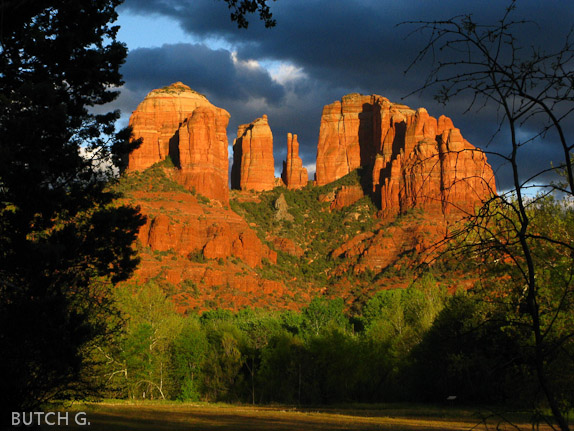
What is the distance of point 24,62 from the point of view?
20.6 metres

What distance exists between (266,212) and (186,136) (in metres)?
32.6

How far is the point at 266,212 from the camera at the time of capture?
182 metres

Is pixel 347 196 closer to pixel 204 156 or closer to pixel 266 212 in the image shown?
pixel 266 212

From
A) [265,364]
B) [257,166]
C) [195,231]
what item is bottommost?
[265,364]

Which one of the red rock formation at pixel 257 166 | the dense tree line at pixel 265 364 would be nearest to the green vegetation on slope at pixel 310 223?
the red rock formation at pixel 257 166

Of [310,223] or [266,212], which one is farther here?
[266,212]

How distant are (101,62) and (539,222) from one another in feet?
70.4

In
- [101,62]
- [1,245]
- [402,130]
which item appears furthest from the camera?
[402,130]

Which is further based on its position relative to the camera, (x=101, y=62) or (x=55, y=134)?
(x=101, y=62)

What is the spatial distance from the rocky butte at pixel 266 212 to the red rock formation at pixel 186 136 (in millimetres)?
305

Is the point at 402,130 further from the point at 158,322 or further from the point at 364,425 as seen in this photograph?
the point at 364,425

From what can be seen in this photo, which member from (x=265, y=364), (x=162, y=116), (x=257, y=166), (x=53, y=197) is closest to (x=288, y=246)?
(x=257, y=166)

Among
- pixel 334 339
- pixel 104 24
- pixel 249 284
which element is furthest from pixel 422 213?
pixel 104 24

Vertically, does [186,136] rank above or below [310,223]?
above
